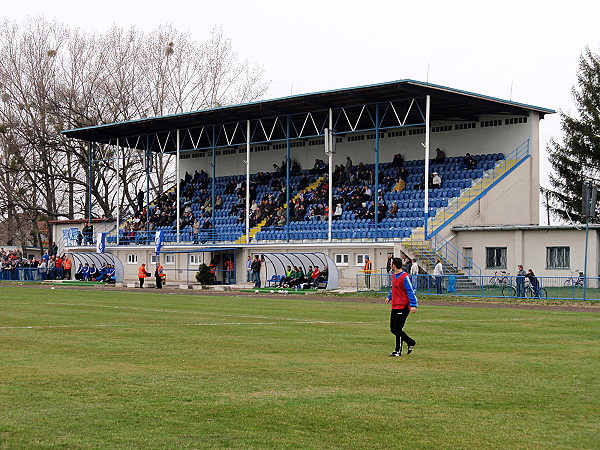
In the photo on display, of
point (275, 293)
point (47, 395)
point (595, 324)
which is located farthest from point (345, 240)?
point (47, 395)

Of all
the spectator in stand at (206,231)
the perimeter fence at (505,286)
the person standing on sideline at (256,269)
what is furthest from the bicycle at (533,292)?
the spectator in stand at (206,231)

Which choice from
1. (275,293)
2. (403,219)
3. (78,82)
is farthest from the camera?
(78,82)

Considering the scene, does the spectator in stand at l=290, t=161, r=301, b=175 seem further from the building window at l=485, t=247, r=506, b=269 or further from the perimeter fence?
the perimeter fence

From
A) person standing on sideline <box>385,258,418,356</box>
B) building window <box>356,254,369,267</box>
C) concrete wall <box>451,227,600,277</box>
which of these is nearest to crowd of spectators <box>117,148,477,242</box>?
building window <box>356,254,369,267</box>

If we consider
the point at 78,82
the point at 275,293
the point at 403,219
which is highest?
the point at 78,82

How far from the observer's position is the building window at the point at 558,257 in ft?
142

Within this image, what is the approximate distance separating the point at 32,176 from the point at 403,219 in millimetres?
36910

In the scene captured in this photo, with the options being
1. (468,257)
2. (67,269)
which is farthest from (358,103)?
(67,269)

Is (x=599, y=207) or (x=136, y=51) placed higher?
(x=136, y=51)

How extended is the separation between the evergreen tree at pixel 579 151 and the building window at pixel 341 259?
19.7 meters

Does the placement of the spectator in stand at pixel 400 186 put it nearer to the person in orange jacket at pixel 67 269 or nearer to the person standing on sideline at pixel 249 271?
the person standing on sideline at pixel 249 271

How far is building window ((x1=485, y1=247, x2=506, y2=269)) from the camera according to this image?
45719 millimetres

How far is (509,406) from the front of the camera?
10.7 metres

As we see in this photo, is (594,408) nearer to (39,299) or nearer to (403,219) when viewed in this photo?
(39,299)
